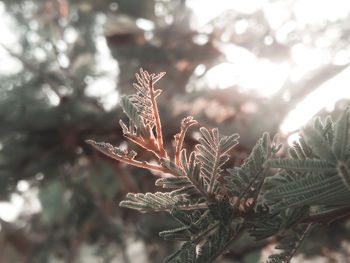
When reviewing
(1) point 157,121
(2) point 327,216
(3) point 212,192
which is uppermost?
(1) point 157,121

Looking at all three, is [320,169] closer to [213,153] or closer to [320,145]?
[320,145]

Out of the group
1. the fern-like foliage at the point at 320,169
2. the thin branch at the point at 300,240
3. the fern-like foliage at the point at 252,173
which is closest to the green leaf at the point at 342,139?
the fern-like foliage at the point at 320,169

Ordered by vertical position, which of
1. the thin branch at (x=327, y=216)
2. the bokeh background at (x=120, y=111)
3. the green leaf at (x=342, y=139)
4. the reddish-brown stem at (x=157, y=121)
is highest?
the bokeh background at (x=120, y=111)

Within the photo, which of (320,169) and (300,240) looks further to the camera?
(300,240)

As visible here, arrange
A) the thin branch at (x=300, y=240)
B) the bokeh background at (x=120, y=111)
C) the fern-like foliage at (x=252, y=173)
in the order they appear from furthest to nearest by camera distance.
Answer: the bokeh background at (x=120, y=111), the thin branch at (x=300, y=240), the fern-like foliage at (x=252, y=173)

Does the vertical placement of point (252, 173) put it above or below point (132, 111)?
below

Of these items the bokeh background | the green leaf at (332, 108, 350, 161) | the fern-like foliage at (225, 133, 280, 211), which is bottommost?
the green leaf at (332, 108, 350, 161)

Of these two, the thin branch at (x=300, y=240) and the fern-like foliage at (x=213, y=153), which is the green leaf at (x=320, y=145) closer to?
the fern-like foliage at (x=213, y=153)

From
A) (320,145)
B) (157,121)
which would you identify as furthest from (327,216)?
(157,121)

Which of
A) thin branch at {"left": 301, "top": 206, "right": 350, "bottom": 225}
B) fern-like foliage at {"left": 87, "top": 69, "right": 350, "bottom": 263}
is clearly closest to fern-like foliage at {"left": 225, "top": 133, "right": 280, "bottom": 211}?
fern-like foliage at {"left": 87, "top": 69, "right": 350, "bottom": 263}

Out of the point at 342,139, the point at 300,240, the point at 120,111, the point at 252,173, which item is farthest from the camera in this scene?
the point at 120,111

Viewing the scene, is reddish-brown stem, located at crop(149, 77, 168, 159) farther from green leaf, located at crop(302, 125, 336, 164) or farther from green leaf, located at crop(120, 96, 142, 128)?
green leaf, located at crop(302, 125, 336, 164)

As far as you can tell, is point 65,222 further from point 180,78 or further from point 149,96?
point 149,96

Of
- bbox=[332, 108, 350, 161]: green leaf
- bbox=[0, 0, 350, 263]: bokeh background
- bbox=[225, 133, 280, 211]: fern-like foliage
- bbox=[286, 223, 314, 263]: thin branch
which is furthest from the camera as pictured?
bbox=[0, 0, 350, 263]: bokeh background
